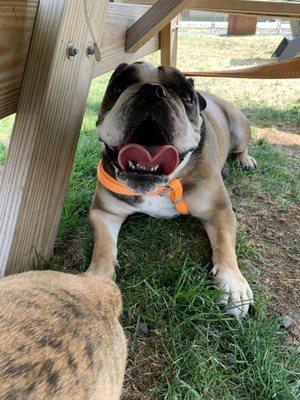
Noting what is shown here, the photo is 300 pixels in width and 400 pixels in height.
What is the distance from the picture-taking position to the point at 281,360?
1760 mm

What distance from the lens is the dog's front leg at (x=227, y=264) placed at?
198 centimetres

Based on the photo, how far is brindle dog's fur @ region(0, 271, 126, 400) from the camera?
83cm

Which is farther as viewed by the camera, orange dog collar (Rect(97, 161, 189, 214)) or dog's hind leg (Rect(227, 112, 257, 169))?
dog's hind leg (Rect(227, 112, 257, 169))

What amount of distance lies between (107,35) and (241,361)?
67.5 inches

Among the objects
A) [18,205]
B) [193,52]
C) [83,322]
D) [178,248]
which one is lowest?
[193,52]

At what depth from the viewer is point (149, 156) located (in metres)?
2.08

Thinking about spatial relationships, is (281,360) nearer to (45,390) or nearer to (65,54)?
(45,390)

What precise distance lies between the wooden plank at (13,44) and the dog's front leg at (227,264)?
1144mm

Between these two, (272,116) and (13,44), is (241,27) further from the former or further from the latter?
(13,44)

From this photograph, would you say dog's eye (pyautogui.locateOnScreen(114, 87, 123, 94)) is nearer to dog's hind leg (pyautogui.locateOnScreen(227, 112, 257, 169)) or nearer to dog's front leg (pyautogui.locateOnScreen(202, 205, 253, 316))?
dog's front leg (pyautogui.locateOnScreen(202, 205, 253, 316))

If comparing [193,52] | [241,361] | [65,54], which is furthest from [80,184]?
[193,52]

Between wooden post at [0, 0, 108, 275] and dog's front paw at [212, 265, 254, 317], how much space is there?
0.81 m

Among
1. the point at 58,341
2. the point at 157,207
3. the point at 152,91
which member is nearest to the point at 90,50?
the point at 152,91

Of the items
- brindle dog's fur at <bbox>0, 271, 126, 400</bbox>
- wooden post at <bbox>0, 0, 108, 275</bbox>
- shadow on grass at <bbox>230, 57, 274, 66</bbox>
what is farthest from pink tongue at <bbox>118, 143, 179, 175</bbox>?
shadow on grass at <bbox>230, 57, 274, 66</bbox>
